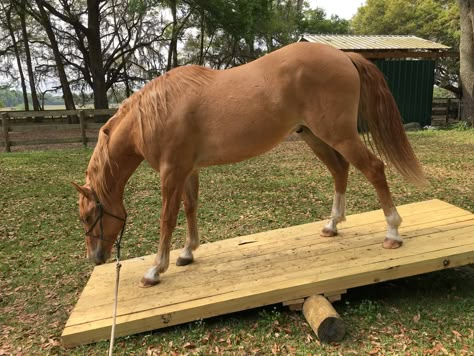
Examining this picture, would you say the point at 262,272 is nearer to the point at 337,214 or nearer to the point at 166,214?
the point at 166,214

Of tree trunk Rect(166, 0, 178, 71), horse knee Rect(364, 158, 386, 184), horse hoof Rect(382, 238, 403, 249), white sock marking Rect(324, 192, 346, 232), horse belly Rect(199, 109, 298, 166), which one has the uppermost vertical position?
tree trunk Rect(166, 0, 178, 71)

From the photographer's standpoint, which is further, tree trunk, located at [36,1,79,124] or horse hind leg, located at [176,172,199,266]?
tree trunk, located at [36,1,79,124]

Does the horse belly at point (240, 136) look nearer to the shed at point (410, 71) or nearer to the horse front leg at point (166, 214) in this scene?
the horse front leg at point (166, 214)

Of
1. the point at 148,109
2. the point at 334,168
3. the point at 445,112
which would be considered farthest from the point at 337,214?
the point at 445,112

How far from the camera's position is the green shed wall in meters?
13.8

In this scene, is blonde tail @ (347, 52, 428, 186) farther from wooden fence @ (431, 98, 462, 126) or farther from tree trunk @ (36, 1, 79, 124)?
tree trunk @ (36, 1, 79, 124)

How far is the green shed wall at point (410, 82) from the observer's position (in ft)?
45.3

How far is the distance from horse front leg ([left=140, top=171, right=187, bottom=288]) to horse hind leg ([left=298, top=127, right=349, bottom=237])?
1291 mm

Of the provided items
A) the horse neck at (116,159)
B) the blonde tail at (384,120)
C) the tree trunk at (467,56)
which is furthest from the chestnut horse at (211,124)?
the tree trunk at (467,56)

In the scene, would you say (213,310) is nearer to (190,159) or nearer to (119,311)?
(119,311)

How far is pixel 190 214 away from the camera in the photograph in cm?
346

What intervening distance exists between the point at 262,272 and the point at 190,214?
0.86 m

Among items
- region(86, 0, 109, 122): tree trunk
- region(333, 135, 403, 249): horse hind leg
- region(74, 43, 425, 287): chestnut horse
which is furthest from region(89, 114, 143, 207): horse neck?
region(86, 0, 109, 122): tree trunk

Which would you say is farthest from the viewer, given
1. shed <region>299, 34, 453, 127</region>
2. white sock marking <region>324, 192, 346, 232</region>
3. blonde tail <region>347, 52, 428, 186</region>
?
shed <region>299, 34, 453, 127</region>
